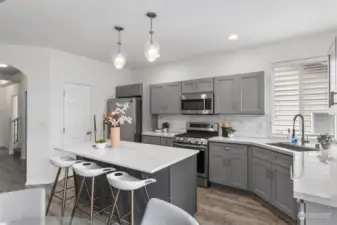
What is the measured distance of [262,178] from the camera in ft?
10.4

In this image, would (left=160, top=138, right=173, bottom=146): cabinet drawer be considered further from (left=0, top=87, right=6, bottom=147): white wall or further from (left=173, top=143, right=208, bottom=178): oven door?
(left=0, top=87, right=6, bottom=147): white wall

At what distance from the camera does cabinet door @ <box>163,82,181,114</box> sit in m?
4.64

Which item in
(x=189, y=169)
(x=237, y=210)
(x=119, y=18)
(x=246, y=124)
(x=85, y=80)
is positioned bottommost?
(x=237, y=210)

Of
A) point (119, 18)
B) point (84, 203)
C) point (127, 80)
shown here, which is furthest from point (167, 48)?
point (84, 203)

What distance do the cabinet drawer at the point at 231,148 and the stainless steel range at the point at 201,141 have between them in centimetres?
19

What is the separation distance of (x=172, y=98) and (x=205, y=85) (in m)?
0.87

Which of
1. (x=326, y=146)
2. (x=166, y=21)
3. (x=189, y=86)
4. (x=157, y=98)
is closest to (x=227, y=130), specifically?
(x=189, y=86)

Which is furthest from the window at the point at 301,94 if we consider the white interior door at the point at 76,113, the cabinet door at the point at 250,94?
the white interior door at the point at 76,113

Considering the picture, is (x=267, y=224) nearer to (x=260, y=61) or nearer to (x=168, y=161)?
(x=168, y=161)

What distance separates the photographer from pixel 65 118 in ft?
14.3

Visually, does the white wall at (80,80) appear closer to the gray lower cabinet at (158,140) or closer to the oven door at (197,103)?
the gray lower cabinet at (158,140)

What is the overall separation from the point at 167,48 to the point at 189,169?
251cm

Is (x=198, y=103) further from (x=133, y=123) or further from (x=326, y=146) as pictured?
(x=326, y=146)

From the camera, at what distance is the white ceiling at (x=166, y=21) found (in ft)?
8.07
